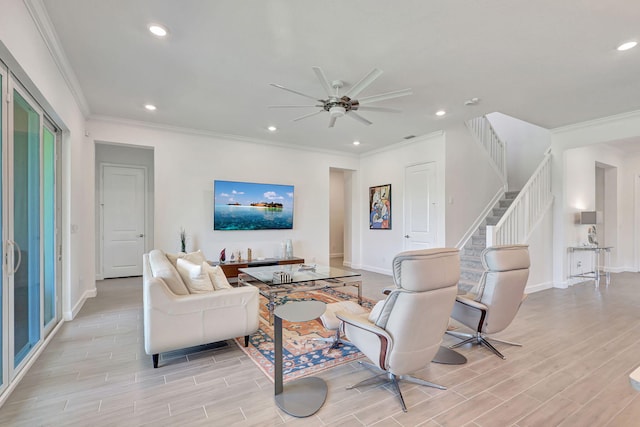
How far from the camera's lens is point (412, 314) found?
1.88 m

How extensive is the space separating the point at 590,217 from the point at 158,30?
7.15 meters

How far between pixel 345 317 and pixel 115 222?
19.8 feet

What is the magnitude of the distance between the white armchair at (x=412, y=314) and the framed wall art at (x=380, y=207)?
4727 millimetres

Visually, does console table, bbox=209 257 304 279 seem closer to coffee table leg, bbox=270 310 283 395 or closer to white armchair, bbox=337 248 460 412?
coffee table leg, bbox=270 310 283 395

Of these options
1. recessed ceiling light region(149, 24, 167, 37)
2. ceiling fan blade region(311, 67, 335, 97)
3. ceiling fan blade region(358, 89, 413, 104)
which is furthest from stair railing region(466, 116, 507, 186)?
recessed ceiling light region(149, 24, 167, 37)

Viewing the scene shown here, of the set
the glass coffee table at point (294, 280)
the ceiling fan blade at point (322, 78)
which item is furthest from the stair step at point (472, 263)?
the ceiling fan blade at point (322, 78)

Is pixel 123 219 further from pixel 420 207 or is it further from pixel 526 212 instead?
pixel 526 212

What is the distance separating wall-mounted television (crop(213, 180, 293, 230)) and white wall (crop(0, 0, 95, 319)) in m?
1.94

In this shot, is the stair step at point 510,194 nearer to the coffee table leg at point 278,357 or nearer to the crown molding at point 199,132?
the crown molding at point 199,132

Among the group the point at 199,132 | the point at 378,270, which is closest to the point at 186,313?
the point at 199,132

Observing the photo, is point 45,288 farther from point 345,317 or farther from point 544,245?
point 544,245

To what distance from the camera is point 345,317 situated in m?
2.19

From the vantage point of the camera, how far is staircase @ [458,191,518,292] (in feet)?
16.8

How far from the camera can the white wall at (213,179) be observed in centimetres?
527
